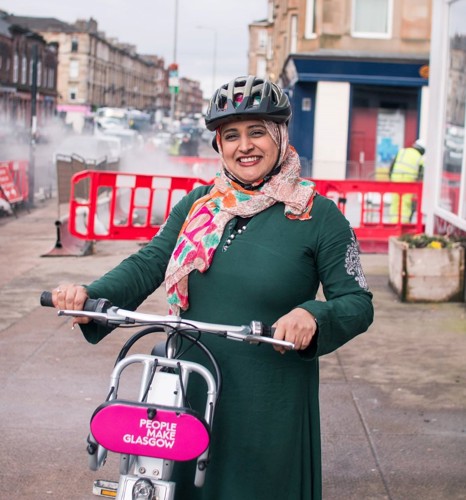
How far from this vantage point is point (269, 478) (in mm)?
2982

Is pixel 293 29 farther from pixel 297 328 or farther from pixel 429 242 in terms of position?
pixel 297 328

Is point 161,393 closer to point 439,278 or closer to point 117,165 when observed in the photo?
point 439,278

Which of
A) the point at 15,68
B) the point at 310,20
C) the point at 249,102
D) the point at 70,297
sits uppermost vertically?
the point at 15,68

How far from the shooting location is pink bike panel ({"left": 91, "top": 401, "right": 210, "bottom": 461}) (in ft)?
8.25

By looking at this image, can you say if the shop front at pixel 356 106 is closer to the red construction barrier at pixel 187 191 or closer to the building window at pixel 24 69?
the red construction barrier at pixel 187 191

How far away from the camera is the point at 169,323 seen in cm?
271

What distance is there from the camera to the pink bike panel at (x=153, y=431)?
2.51 m

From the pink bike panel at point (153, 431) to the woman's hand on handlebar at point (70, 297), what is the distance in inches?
17.6

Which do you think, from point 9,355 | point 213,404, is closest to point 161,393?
point 213,404

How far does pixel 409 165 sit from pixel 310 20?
13.6 meters

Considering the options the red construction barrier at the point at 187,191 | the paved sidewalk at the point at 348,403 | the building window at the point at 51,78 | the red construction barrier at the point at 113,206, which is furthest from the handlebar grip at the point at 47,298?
the building window at the point at 51,78

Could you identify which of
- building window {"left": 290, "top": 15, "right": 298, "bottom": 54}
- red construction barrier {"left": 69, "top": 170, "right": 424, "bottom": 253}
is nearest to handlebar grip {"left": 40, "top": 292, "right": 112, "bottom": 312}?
red construction barrier {"left": 69, "top": 170, "right": 424, "bottom": 253}

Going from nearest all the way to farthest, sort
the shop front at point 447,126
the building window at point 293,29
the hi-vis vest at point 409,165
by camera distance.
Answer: the shop front at point 447,126 → the hi-vis vest at point 409,165 → the building window at point 293,29

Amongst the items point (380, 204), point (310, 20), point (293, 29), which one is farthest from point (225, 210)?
point (293, 29)
